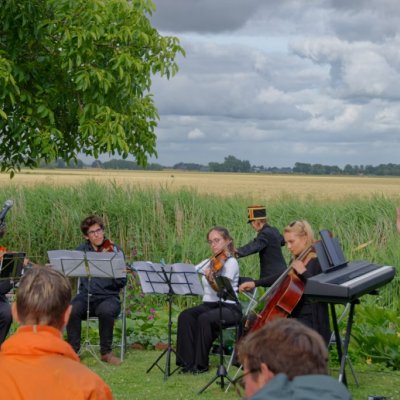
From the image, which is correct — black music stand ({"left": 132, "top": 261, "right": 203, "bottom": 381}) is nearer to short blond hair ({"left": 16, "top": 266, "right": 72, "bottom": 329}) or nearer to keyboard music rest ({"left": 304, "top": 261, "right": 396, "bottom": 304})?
keyboard music rest ({"left": 304, "top": 261, "right": 396, "bottom": 304})

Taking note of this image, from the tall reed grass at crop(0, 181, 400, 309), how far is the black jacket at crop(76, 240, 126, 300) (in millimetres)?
3349

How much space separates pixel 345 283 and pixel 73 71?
20.9 feet

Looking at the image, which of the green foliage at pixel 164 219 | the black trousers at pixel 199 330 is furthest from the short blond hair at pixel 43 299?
the green foliage at pixel 164 219

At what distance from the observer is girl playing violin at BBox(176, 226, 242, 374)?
8.41m

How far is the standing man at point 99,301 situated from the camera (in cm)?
918

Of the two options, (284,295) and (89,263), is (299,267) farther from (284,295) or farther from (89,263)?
(89,263)

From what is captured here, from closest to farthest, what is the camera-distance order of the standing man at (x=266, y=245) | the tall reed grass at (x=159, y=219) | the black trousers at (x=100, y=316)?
1. the black trousers at (x=100, y=316)
2. the standing man at (x=266, y=245)
3. the tall reed grass at (x=159, y=219)

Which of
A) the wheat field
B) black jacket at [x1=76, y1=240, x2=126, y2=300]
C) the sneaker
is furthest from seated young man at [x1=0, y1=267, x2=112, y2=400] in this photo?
the wheat field

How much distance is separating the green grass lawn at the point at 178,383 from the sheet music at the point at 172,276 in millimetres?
878

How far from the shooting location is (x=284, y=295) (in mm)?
7242

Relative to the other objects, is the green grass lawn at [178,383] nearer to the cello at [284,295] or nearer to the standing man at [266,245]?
the cello at [284,295]

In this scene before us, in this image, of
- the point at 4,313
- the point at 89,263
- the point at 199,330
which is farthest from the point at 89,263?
the point at 199,330

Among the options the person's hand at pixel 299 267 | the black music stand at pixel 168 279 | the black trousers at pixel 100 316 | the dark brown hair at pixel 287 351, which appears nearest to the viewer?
the dark brown hair at pixel 287 351

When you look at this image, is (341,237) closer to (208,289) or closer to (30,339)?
(208,289)
